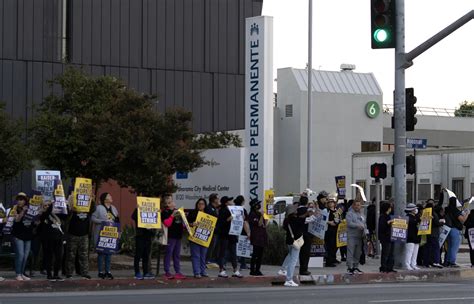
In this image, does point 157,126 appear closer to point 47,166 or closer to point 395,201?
point 47,166

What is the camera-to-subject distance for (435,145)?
6988 centimetres

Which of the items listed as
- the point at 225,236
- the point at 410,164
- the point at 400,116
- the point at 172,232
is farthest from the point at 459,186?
the point at 172,232

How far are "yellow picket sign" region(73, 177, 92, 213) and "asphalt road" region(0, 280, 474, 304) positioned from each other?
6.54ft

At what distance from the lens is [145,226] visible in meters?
21.2

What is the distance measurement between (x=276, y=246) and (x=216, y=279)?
14.5ft

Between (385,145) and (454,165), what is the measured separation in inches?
812

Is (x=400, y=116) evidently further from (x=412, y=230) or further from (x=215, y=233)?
(x=215, y=233)

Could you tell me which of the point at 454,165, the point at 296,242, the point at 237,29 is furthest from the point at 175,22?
the point at 454,165

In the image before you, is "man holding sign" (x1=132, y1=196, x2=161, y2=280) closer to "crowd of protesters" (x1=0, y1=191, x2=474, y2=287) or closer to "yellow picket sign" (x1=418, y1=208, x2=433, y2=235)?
"crowd of protesters" (x1=0, y1=191, x2=474, y2=287)

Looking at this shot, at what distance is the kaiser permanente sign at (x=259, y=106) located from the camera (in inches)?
1022

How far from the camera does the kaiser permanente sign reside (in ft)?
85.1

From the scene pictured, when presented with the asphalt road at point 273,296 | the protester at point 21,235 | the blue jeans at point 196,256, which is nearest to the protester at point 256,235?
the blue jeans at point 196,256

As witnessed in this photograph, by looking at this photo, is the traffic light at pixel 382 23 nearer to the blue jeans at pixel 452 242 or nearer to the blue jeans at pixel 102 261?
the blue jeans at pixel 452 242

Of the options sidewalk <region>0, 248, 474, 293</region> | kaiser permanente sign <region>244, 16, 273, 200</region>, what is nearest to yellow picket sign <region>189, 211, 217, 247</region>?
sidewalk <region>0, 248, 474, 293</region>
